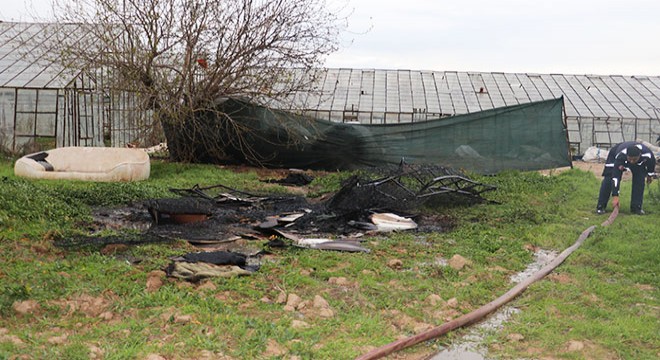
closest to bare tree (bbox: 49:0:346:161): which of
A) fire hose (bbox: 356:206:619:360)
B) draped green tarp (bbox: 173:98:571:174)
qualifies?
draped green tarp (bbox: 173:98:571:174)

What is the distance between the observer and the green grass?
14.4 ft

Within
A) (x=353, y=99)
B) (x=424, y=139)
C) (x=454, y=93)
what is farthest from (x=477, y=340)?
(x=454, y=93)

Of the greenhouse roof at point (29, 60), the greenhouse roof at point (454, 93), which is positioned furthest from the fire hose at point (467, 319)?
the greenhouse roof at point (454, 93)

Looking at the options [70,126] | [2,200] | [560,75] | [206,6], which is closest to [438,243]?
[2,200]

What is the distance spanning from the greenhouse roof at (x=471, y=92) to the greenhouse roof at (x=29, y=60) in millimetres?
8642

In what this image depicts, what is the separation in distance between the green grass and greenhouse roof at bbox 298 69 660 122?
54.4 feet

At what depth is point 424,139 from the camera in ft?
53.1

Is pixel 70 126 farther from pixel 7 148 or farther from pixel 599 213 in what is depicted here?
pixel 599 213

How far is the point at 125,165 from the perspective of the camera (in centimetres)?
1323

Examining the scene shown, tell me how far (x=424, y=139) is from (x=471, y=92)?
36.7 ft

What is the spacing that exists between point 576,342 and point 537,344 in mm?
251

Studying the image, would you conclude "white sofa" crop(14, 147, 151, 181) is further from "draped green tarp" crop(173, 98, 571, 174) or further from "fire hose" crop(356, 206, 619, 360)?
"fire hose" crop(356, 206, 619, 360)

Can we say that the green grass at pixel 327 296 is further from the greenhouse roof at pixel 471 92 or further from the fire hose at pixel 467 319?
the greenhouse roof at pixel 471 92

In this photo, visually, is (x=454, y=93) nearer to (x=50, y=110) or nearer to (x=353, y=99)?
(x=353, y=99)
